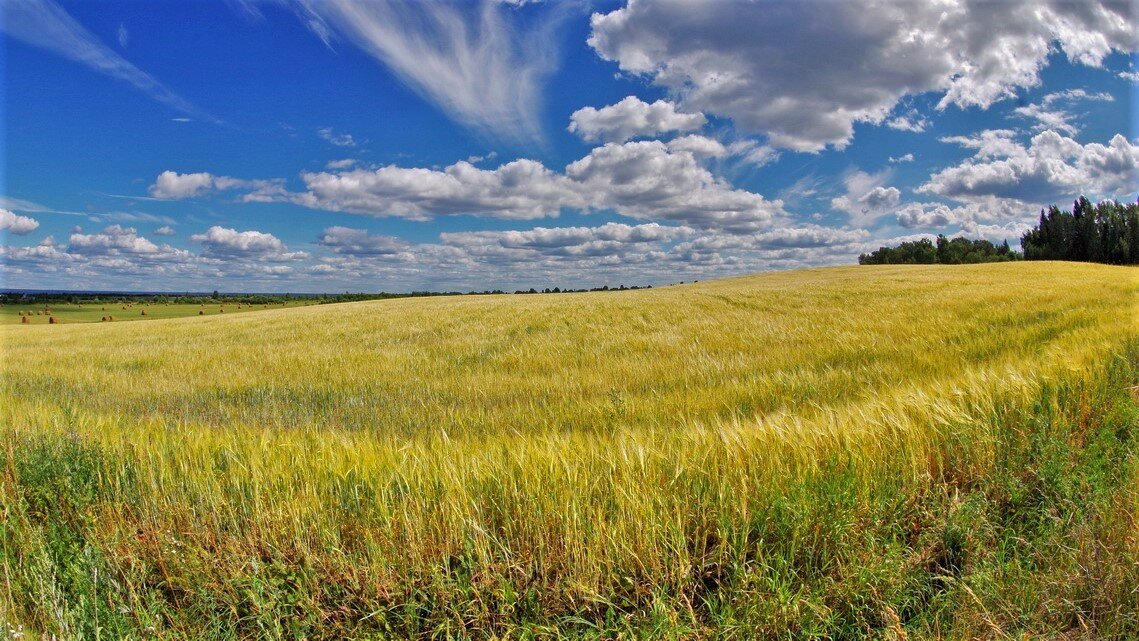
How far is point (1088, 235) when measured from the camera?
300ft

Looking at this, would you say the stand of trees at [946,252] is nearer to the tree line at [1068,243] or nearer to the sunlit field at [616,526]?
the tree line at [1068,243]

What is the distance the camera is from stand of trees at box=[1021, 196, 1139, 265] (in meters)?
83.4

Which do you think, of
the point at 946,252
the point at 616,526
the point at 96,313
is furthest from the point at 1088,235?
the point at 96,313

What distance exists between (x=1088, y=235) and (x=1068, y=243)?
3857 mm

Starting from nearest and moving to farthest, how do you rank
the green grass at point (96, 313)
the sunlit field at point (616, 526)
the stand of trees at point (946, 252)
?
the sunlit field at point (616, 526)
the green grass at point (96, 313)
the stand of trees at point (946, 252)

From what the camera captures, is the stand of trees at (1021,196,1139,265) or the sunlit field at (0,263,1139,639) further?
the stand of trees at (1021,196,1139,265)

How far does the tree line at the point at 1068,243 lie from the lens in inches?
3343

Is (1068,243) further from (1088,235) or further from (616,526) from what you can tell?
(616,526)

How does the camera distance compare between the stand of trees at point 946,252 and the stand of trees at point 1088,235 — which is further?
the stand of trees at point 946,252

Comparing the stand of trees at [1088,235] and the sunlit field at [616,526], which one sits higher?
the stand of trees at [1088,235]

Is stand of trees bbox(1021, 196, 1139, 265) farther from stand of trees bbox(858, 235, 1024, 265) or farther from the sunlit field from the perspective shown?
the sunlit field

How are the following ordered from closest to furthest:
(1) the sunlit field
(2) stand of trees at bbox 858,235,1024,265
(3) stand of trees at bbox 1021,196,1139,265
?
1. (1) the sunlit field
2. (3) stand of trees at bbox 1021,196,1139,265
3. (2) stand of trees at bbox 858,235,1024,265

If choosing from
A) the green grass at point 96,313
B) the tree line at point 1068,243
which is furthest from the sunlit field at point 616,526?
the tree line at point 1068,243

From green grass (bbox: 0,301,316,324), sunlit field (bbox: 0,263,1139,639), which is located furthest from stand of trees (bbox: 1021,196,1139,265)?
green grass (bbox: 0,301,316,324)
